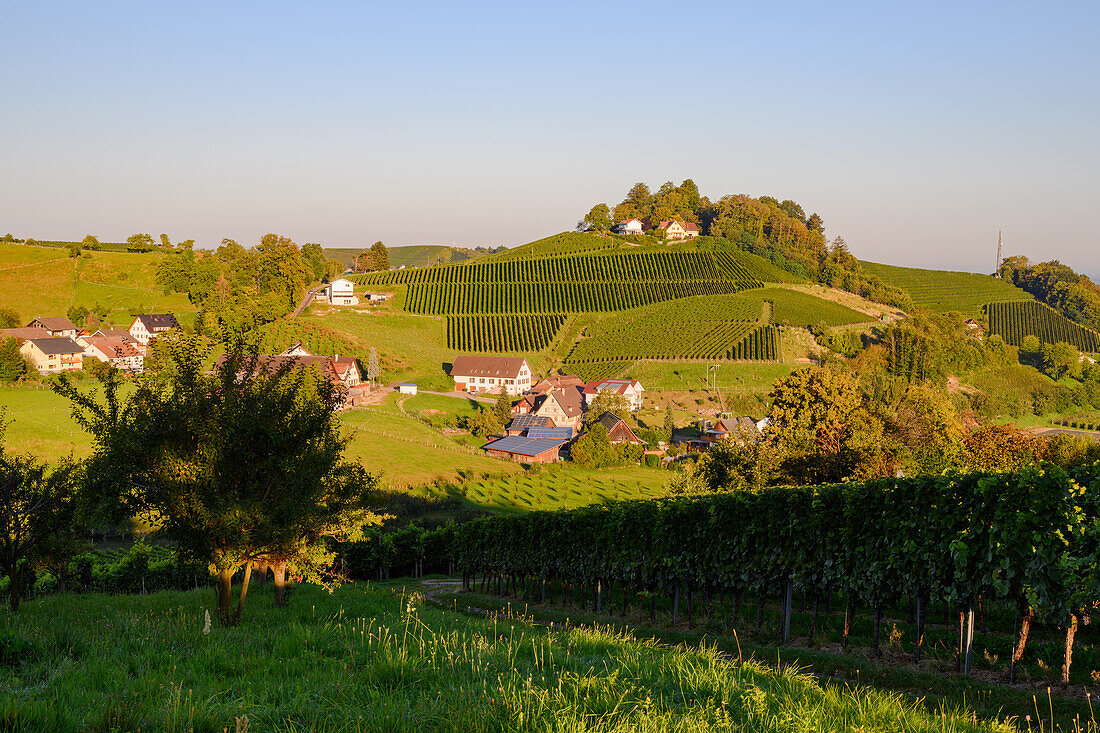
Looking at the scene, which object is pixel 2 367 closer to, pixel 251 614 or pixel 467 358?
pixel 467 358

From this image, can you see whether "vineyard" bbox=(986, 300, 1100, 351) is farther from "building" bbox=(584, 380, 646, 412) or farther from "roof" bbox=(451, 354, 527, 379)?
"roof" bbox=(451, 354, 527, 379)

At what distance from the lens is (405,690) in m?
5.48

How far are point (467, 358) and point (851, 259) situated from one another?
134m

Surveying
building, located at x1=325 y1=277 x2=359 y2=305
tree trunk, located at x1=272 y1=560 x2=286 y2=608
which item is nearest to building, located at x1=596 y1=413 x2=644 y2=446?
tree trunk, located at x1=272 y1=560 x2=286 y2=608

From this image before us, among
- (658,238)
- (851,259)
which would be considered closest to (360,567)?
(658,238)

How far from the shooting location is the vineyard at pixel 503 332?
11688 centimetres

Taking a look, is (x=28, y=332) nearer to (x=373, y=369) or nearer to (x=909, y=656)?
(x=373, y=369)

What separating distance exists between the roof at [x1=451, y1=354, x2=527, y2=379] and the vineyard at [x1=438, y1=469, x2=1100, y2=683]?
72.8 meters

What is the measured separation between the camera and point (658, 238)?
624ft

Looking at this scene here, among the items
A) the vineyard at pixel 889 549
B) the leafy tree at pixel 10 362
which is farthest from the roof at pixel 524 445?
the leafy tree at pixel 10 362

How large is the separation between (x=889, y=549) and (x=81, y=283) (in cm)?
14746

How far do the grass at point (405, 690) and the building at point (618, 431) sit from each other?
7094 centimetres

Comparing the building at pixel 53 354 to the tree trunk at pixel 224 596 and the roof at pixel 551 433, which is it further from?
the tree trunk at pixel 224 596

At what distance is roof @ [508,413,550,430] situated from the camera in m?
82.4
